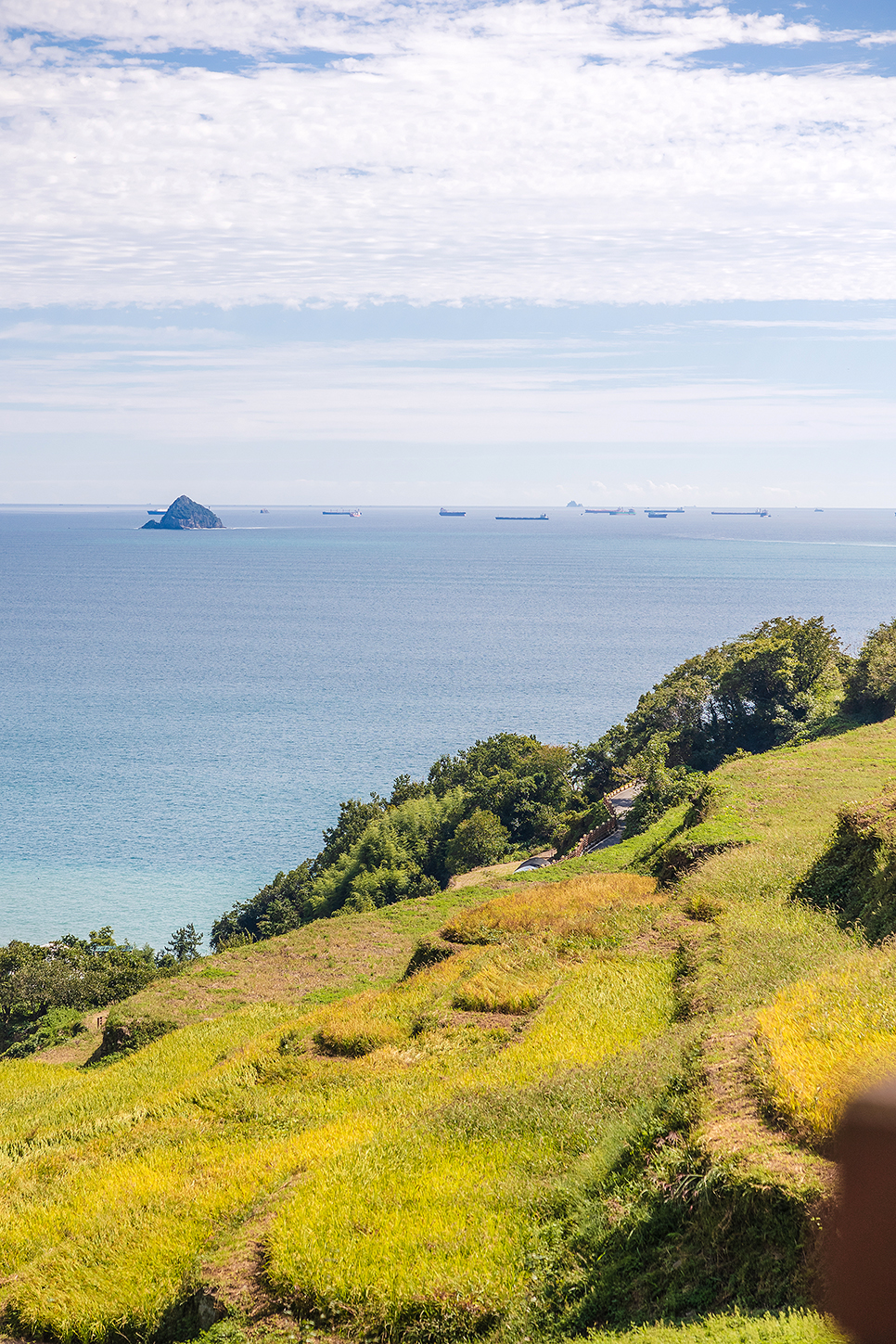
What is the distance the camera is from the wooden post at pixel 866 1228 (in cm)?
616

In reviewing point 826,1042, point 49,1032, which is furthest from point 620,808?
point 826,1042

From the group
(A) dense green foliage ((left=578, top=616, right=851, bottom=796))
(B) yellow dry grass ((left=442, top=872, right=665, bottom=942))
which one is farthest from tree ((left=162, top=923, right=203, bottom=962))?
(B) yellow dry grass ((left=442, top=872, right=665, bottom=942))

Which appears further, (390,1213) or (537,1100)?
(537,1100)

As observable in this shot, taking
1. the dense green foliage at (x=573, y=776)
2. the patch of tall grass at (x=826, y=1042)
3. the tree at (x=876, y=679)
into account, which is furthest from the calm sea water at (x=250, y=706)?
the patch of tall grass at (x=826, y=1042)

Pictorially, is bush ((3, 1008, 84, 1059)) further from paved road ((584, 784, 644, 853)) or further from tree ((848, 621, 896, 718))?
tree ((848, 621, 896, 718))

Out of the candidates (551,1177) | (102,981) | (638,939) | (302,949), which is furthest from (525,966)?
(102,981)

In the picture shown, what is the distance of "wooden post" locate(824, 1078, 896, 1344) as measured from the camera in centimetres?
616

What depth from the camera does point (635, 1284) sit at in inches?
310

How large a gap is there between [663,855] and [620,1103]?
14599 mm

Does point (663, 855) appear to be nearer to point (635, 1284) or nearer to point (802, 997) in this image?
point (802, 997)

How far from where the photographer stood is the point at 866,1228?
21.4 ft

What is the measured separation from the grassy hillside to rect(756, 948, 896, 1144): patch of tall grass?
0.11 feet

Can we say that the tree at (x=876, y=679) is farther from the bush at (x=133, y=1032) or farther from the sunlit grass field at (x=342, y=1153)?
the bush at (x=133, y=1032)

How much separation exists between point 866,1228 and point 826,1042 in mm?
2652
